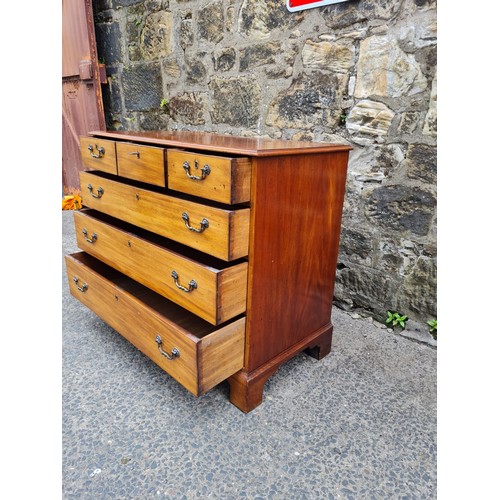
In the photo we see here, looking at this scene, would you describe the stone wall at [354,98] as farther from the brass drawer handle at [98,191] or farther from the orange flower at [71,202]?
the orange flower at [71,202]

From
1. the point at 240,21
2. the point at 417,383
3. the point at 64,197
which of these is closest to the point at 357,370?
the point at 417,383

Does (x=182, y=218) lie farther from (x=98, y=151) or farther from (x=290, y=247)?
(x=98, y=151)

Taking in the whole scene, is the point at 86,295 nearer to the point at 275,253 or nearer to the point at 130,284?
the point at 130,284

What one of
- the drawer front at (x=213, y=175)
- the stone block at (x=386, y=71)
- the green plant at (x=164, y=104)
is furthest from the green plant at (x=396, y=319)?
the green plant at (x=164, y=104)

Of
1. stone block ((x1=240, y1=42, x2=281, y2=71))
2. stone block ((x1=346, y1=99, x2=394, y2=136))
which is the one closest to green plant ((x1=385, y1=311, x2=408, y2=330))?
stone block ((x1=346, y1=99, x2=394, y2=136))

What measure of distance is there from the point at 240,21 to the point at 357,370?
175 centimetres

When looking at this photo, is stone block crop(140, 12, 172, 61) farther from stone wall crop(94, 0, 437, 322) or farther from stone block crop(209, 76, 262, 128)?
stone block crop(209, 76, 262, 128)

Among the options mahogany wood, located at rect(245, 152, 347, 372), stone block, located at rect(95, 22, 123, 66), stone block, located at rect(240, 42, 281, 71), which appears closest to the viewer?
mahogany wood, located at rect(245, 152, 347, 372)

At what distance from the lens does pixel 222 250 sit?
104 cm

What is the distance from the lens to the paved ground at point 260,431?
0.99m

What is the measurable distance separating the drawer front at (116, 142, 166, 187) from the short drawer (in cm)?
42

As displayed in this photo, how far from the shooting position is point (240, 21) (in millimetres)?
1879

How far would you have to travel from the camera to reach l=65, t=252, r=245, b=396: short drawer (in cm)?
108

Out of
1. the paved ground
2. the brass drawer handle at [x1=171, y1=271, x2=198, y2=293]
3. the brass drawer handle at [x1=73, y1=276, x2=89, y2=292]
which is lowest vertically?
the paved ground
